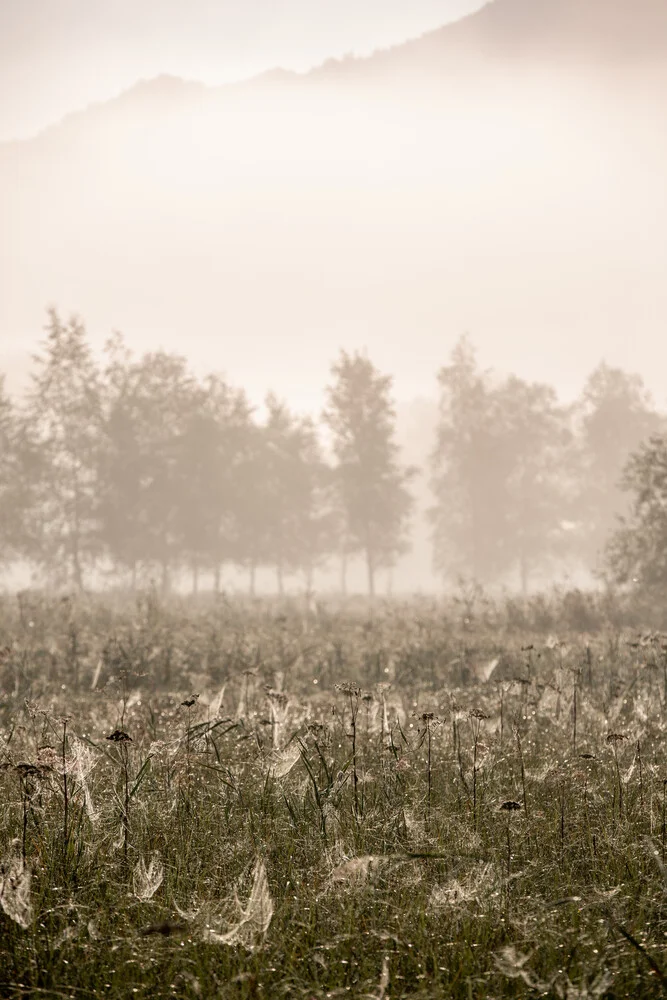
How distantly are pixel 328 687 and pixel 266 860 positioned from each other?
5.75 meters

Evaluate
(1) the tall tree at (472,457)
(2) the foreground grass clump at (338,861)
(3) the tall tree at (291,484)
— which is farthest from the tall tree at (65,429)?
(2) the foreground grass clump at (338,861)

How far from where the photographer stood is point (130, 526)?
97.9ft

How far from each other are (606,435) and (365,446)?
45.4 ft

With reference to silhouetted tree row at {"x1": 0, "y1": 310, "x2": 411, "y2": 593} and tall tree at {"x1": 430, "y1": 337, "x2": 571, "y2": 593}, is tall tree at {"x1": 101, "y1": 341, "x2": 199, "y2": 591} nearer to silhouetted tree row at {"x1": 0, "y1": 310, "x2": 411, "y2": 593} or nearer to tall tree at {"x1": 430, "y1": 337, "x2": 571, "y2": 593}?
silhouetted tree row at {"x1": 0, "y1": 310, "x2": 411, "y2": 593}

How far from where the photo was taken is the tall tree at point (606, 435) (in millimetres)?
39562

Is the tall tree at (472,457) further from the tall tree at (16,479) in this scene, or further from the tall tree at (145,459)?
the tall tree at (16,479)

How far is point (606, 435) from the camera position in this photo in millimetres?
39938

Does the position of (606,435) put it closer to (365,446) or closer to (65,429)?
(365,446)

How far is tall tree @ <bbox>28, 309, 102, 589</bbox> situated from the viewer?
→ 28.6 metres

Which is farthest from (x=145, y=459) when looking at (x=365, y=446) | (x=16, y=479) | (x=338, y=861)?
(x=338, y=861)

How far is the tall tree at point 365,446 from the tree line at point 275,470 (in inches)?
2.5

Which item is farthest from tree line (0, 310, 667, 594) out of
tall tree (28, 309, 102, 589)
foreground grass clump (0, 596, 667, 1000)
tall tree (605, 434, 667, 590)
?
foreground grass clump (0, 596, 667, 1000)

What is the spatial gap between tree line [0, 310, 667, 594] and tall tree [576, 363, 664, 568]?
7 centimetres

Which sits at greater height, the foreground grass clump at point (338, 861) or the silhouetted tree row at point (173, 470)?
the silhouetted tree row at point (173, 470)
